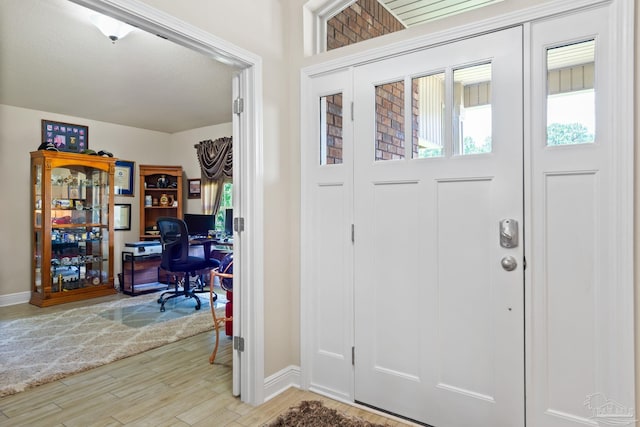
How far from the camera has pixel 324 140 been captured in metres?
2.31

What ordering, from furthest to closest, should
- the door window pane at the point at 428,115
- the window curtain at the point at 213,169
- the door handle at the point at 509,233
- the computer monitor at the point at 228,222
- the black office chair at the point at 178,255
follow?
the window curtain at the point at 213,169, the computer monitor at the point at 228,222, the black office chair at the point at 178,255, the door window pane at the point at 428,115, the door handle at the point at 509,233

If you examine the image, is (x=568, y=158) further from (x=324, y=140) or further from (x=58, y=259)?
(x=58, y=259)

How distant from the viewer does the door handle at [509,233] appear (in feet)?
5.55

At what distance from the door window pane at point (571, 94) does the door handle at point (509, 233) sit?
1.29ft

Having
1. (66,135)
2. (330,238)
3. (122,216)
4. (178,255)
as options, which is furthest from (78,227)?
(330,238)

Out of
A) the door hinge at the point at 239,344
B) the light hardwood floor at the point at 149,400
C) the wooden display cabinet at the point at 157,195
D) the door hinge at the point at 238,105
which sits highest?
the door hinge at the point at 238,105

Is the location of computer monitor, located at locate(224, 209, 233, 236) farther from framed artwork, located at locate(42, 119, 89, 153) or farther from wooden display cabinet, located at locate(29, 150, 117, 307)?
framed artwork, located at locate(42, 119, 89, 153)

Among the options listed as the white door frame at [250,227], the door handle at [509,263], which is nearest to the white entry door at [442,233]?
the door handle at [509,263]

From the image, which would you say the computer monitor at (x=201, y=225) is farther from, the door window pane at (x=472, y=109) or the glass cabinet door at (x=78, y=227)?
the door window pane at (x=472, y=109)

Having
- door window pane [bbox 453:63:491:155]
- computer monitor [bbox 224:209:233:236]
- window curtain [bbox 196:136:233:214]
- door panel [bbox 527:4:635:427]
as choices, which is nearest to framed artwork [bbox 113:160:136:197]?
window curtain [bbox 196:136:233:214]

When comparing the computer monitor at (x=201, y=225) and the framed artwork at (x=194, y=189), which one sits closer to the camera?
the computer monitor at (x=201, y=225)

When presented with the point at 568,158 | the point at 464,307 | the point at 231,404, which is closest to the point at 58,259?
the point at 231,404

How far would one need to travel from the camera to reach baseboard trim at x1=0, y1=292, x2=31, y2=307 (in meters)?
4.52

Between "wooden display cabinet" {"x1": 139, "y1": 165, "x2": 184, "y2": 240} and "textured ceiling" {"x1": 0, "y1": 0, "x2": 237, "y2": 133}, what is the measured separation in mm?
873
